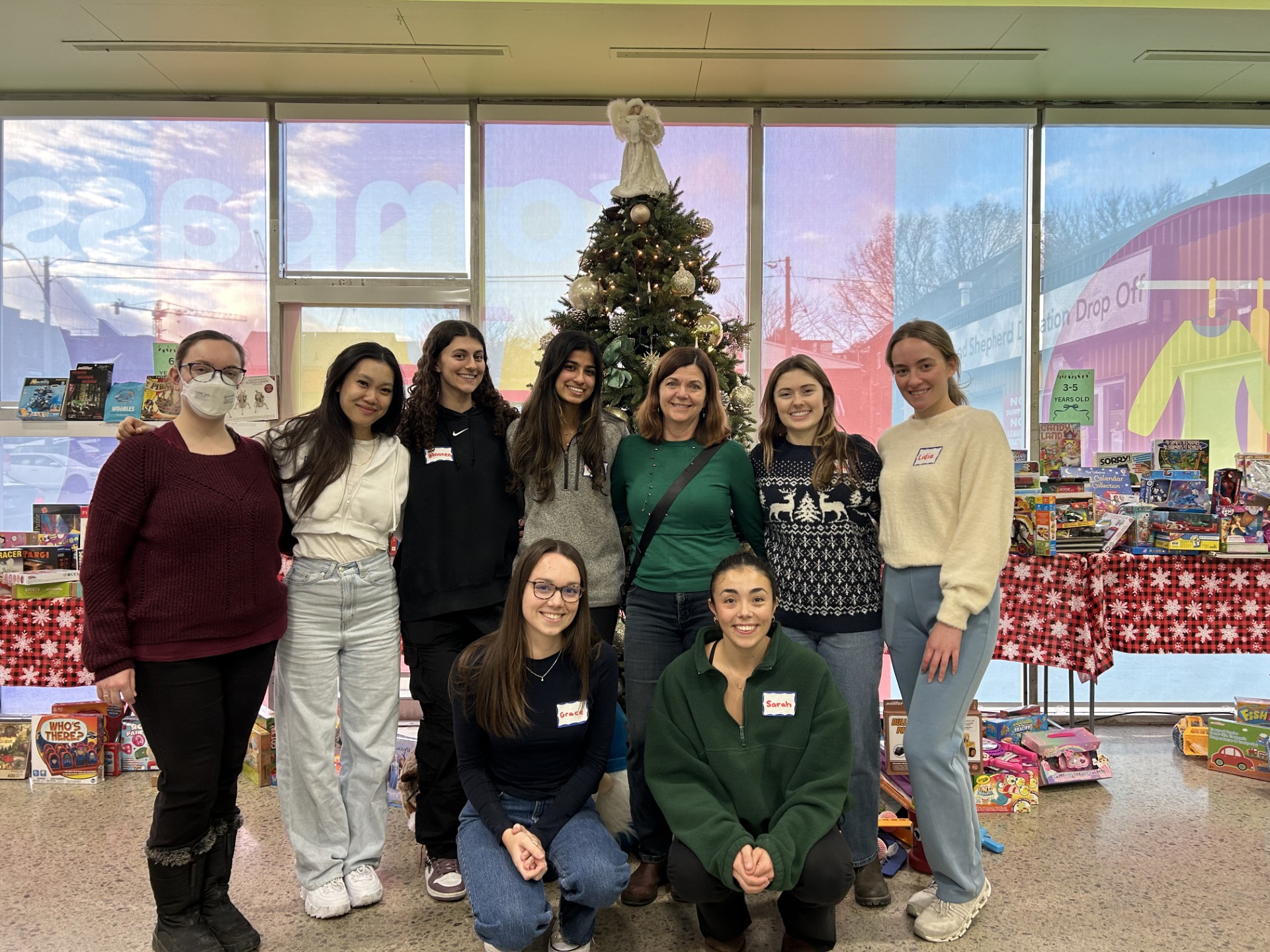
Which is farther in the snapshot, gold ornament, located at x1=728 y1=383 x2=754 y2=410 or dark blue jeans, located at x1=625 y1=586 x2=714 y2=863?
gold ornament, located at x1=728 y1=383 x2=754 y2=410

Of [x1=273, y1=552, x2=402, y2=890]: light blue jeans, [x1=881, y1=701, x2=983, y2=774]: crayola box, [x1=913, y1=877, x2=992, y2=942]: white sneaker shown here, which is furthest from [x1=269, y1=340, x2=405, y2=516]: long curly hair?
[x1=881, y1=701, x2=983, y2=774]: crayola box

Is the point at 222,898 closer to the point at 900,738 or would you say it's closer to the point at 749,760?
the point at 749,760

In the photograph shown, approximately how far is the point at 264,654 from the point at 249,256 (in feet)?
10.8

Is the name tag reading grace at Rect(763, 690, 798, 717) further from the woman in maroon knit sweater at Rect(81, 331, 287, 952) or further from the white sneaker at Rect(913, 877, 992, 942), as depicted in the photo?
the woman in maroon knit sweater at Rect(81, 331, 287, 952)

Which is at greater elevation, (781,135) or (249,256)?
(781,135)

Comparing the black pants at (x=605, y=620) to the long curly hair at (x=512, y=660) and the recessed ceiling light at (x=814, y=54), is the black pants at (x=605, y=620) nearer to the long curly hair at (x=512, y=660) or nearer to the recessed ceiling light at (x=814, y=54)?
the long curly hair at (x=512, y=660)

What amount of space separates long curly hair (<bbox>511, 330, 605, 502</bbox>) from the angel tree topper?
1.23 metres

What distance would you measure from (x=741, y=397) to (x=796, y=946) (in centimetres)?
199

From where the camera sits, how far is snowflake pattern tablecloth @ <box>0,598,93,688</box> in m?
3.51

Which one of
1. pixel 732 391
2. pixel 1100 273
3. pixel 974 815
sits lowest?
pixel 974 815

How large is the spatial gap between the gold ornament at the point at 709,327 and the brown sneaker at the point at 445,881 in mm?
2148

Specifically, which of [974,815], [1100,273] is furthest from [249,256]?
[1100,273]

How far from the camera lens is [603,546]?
8.18 ft

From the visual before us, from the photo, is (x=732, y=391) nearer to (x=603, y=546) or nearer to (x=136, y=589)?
(x=603, y=546)
